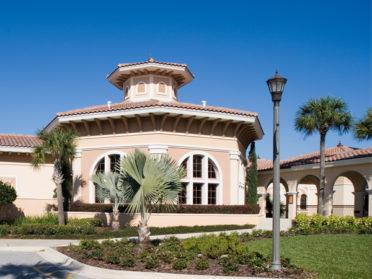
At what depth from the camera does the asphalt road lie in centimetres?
1055

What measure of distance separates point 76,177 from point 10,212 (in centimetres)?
488

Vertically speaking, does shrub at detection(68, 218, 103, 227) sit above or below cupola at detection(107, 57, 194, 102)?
below

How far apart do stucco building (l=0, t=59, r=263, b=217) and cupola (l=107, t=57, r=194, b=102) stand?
70mm

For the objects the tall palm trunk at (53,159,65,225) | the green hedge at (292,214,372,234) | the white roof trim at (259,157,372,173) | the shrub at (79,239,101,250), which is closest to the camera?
the shrub at (79,239,101,250)

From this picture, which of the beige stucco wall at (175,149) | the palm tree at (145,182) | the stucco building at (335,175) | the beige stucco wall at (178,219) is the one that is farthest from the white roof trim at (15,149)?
the stucco building at (335,175)

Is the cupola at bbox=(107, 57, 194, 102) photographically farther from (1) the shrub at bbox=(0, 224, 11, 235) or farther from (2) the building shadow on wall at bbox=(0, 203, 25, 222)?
(1) the shrub at bbox=(0, 224, 11, 235)

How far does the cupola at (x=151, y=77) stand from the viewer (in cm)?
2727

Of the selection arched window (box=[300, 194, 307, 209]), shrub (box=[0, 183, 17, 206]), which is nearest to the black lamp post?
shrub (box=[0, 183, 17, 206])

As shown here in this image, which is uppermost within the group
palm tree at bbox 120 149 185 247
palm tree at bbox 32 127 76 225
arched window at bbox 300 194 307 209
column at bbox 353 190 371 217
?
palm tree at bbox 32 127 76 225

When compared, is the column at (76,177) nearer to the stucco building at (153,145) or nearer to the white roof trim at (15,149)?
the stucco building at (153,145)

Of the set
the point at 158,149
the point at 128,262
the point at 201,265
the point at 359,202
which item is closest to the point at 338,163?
the point at 359,202

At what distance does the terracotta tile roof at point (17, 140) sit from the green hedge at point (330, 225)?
1692 centimetres

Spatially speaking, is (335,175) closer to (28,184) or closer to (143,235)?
(143,235)

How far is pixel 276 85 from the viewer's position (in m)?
11.1
